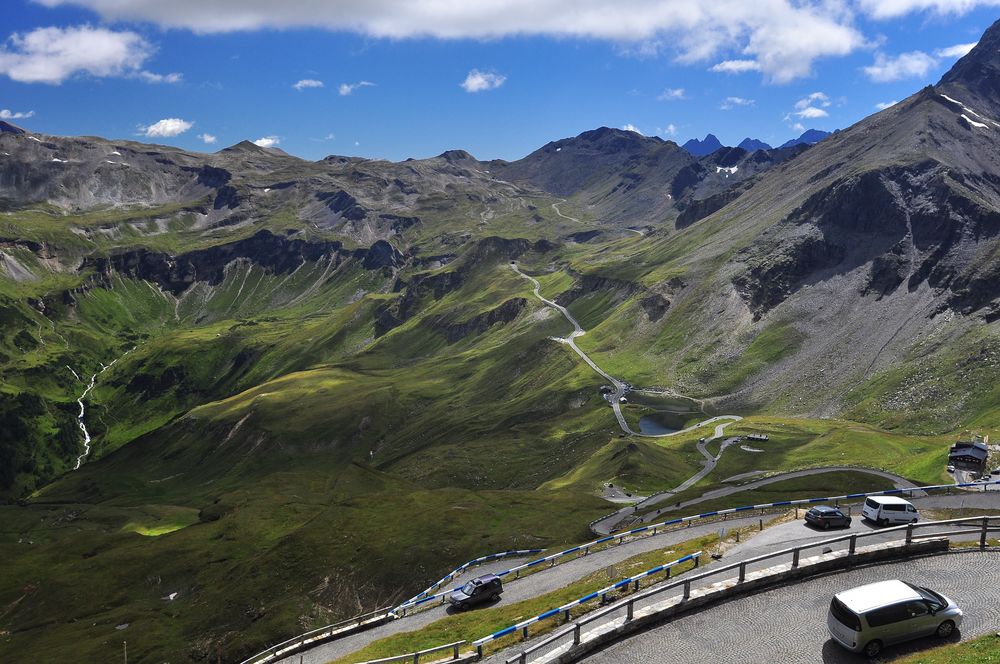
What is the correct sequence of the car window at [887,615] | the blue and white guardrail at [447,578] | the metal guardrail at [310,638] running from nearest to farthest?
the car window at [887,615] → the metal guardrail at [310,638] → the blue and white guardrail at [447,578]

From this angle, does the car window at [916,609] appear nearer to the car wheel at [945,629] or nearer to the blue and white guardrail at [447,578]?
the car wheel at [945,629]

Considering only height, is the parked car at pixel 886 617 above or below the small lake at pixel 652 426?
above

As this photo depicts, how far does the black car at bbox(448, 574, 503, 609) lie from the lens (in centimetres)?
5181

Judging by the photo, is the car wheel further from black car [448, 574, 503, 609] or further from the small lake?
the small lake

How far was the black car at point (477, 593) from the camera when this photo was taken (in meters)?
51.8

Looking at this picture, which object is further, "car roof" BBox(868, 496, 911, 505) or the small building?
the small building

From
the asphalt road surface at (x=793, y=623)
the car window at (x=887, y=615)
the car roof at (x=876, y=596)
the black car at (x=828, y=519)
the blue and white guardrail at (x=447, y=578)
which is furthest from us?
the blue and white guardrail at (x=447, y=578)

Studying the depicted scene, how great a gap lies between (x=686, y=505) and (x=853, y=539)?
65.2m

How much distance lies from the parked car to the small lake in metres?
144

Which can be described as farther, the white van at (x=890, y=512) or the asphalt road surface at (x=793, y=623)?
the white van at (x=890, y=512)

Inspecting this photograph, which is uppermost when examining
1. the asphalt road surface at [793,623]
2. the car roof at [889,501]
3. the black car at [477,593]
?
the asphalt road surface at [793,623]

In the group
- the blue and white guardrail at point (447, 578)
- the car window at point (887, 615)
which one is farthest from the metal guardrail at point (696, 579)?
the blue and white guardrail at point (447, 578)

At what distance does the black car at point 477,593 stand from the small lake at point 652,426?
122m

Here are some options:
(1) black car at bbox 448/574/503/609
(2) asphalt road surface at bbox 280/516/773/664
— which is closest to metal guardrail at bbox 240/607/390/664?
(2) asphalt road surface at bbox 280/516/773/664
